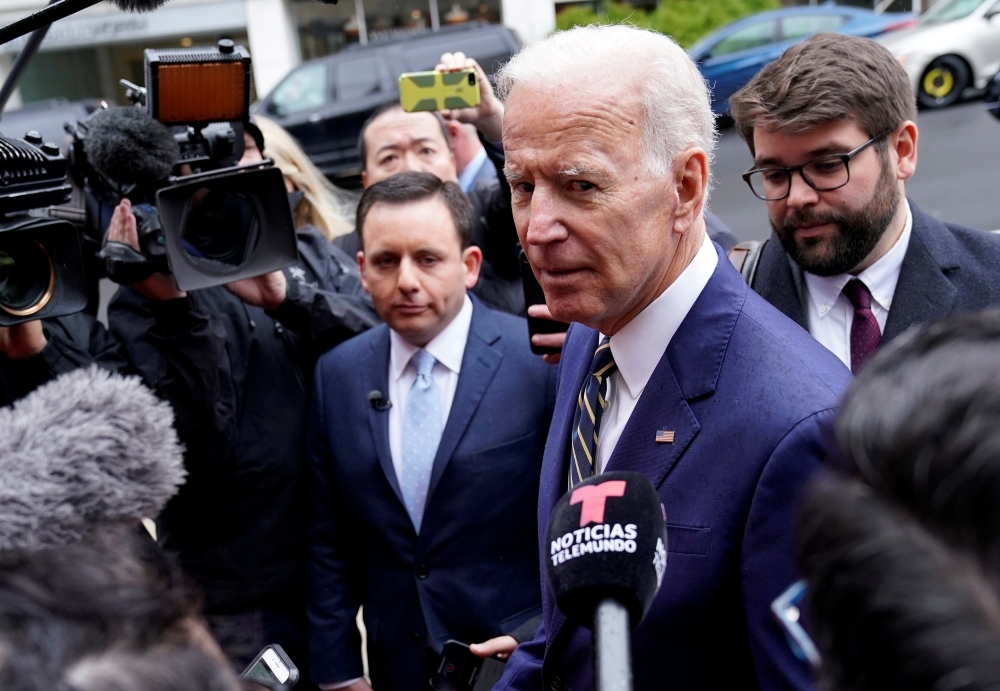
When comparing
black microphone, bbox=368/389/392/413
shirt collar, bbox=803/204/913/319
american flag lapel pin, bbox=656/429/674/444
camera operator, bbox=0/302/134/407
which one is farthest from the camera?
black microphone, bbox=368/389/392/413

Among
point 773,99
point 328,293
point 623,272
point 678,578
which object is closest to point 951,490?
point 678,578

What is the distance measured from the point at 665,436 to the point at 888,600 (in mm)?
960

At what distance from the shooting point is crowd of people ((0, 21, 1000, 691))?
80 centimetres

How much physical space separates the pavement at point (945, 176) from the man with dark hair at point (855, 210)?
4.93 m

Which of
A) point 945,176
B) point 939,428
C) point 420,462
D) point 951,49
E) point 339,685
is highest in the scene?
point 939,428

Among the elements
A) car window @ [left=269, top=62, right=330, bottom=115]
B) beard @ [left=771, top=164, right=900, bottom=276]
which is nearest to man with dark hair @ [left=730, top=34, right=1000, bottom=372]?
beard @ [left=771, top=164, right=900, bottom=276]

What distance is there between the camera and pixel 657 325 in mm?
1819

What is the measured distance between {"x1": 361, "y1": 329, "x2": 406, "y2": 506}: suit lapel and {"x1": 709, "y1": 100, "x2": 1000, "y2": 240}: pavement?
5.10 meters

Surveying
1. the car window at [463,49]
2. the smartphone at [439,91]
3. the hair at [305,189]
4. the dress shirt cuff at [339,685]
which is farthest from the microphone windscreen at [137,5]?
the car window at [463,49]

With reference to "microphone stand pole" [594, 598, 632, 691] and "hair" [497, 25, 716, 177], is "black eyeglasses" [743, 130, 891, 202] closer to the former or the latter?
"hair" [497, 25, 716, 177]

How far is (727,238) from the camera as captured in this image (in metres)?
3.12

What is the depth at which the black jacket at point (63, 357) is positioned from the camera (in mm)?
2623

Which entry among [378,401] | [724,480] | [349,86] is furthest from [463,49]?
[724,480]

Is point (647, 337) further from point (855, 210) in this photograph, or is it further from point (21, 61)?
point (21, 61)
